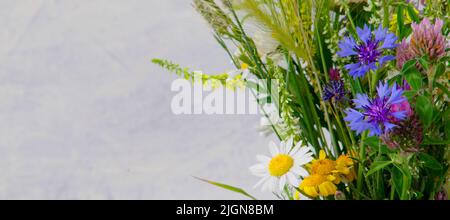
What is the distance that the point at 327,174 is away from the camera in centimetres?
61

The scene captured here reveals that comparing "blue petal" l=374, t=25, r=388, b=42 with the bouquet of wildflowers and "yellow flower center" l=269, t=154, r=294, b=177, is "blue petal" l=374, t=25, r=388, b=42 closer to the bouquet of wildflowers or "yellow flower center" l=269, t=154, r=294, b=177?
the bouquet of wildflowers

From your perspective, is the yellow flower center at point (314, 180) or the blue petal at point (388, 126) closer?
the blue petal at point (388, 126)

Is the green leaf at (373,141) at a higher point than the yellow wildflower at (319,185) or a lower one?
higher

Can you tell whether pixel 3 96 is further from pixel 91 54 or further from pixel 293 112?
pixel 293 112

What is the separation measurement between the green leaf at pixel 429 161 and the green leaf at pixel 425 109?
0.03 m

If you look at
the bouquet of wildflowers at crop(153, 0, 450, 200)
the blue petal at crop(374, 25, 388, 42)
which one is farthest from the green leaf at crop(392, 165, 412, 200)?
the blue petal at crop(374, 25, 388, 42)

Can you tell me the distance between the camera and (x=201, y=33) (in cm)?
177

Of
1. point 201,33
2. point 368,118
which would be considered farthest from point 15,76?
point 368,118

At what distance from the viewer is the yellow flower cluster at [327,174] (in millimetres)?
609

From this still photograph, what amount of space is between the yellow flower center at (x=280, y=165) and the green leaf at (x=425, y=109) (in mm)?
140

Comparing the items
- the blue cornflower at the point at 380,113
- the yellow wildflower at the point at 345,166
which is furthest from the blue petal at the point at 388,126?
the yellow wildflower at the point at 345,166

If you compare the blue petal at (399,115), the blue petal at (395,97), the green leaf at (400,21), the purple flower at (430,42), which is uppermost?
the green leaf at (400,21)

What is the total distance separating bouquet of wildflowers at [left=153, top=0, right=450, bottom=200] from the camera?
1.73 feet

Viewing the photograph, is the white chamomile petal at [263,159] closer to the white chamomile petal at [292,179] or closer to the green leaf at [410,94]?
the white chamomile petal at [292,179]
